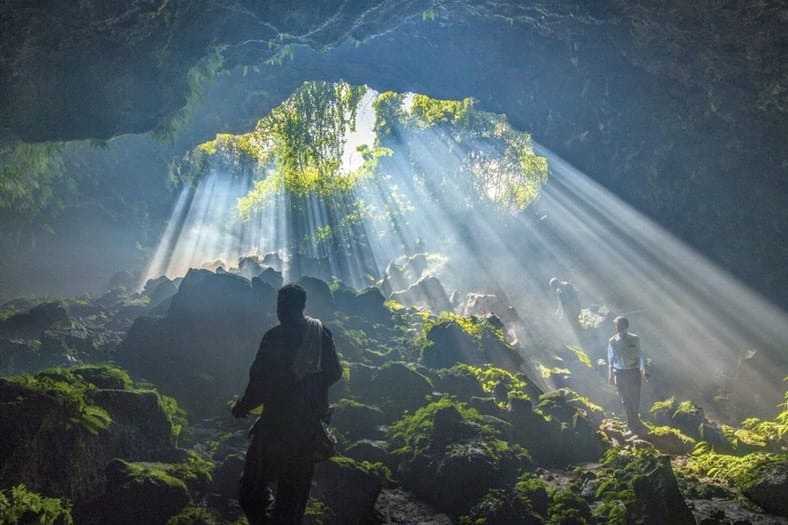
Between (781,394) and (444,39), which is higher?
(444,39)

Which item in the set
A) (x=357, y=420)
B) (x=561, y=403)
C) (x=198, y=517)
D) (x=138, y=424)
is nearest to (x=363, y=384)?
(x=357, y=420)

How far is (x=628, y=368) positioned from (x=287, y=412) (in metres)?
8.28

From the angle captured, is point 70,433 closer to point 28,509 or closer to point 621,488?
point 28,509

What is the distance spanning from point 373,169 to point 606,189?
2198cm

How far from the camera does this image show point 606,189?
61.9 ft

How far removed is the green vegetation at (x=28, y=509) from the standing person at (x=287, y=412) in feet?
5.81

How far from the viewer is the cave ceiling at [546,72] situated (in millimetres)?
10641

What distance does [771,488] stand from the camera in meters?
5.55

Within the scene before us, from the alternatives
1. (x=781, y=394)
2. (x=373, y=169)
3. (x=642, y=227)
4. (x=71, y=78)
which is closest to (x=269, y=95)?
(x=71, y=78)

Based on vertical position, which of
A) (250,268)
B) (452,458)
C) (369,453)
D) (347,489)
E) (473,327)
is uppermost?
(250,268)

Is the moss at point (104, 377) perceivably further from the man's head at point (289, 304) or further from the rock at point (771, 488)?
the rock at point (771, 488)

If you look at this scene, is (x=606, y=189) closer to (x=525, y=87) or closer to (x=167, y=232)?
(x=525, y=87)

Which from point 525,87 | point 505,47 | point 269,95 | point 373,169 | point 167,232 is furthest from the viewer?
point 373,169

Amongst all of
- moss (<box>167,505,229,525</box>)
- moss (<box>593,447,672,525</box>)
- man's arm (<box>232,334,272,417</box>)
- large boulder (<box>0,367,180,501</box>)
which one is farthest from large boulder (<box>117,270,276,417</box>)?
moss (<box>593,447,672,525</box>)
